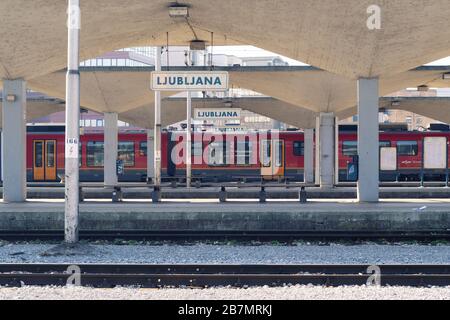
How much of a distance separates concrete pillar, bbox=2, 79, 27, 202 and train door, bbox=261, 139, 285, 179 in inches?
626

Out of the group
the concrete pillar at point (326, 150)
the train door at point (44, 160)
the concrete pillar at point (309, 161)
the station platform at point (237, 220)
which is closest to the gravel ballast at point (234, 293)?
the station platform at point (237, 220)

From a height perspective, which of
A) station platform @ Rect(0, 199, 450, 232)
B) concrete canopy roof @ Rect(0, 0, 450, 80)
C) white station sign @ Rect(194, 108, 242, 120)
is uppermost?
concrete canopy roof @ Rect(0, 0, 450, 80)

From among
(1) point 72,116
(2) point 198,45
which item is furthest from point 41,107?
(1) point 72,116

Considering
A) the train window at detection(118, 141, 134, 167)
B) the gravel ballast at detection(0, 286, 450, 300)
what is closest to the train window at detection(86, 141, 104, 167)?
the train window at detection(118, 141, 134, 167)

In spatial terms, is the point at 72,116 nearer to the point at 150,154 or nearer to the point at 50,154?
the point at 150,154

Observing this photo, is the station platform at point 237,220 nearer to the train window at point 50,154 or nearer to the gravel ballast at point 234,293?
the gravel ballast at point 234,293

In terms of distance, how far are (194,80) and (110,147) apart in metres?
13.0

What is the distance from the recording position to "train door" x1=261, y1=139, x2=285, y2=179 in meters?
32.2

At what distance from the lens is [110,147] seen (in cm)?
2788

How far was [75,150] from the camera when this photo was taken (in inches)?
465

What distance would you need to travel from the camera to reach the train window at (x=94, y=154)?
1283 inches

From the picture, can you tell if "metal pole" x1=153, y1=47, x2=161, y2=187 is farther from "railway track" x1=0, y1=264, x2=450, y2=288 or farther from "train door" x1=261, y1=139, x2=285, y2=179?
"railway track" x1=0, y1=264, x2=450, y2=288

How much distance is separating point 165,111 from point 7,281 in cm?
2297
